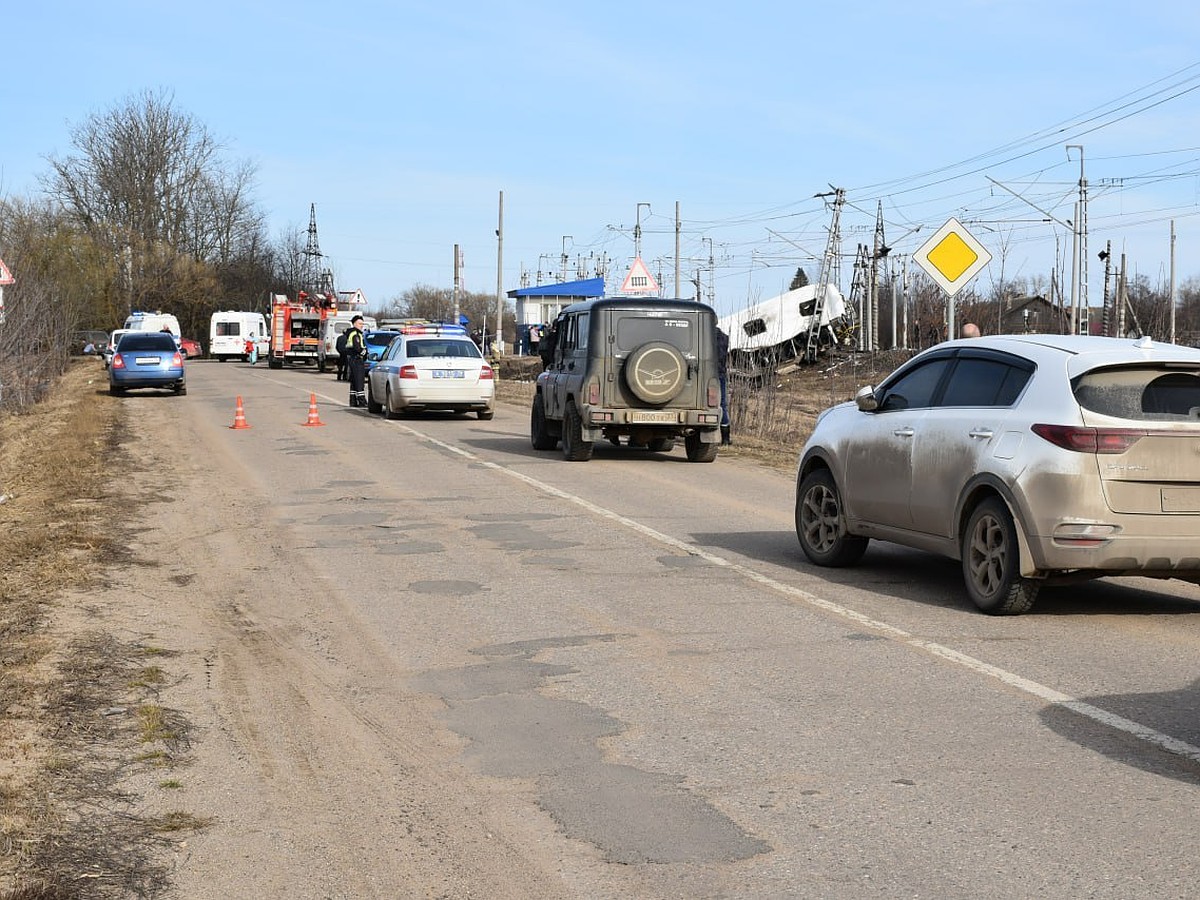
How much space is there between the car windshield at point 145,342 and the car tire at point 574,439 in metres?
21.3

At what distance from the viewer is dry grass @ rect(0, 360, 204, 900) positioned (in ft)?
15.5

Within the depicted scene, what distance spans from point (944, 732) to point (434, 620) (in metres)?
3.59

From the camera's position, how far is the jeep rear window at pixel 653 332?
62.3 feet

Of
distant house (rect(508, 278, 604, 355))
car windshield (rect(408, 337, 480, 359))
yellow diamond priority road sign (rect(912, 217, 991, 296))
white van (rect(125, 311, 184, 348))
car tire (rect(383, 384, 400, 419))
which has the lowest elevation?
car tire (rect(383, 384, 400, 419))

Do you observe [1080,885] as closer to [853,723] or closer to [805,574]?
[853,723]

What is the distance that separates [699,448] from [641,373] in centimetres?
174

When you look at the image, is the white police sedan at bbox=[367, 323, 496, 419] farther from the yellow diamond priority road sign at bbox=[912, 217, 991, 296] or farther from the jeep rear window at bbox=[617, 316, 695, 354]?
the yellow diamond priority road sign at bbox=[912, 217, 991, 296]

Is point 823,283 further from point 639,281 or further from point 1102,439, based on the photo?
point 1102,439

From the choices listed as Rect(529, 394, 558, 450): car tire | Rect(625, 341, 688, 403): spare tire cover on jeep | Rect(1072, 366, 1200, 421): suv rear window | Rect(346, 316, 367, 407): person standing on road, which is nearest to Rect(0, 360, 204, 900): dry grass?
Rect(1072, 366, 1200, 421): suv rear window

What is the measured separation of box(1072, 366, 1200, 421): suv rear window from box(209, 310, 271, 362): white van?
239ft

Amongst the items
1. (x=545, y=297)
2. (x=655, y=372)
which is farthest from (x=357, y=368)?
(x=545, y=297)

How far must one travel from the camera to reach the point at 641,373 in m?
18.9

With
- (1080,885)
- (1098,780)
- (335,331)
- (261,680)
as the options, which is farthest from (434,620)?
(335,331)

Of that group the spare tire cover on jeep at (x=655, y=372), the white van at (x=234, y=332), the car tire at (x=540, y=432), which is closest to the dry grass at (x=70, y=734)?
the spare tire cover on jeep at (x=655, y=372)
